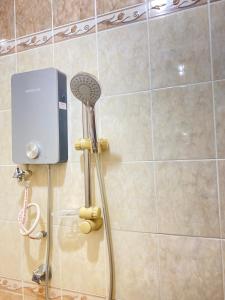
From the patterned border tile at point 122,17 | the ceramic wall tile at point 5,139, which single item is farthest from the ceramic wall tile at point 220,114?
the ceramic wall tile at point 5,139

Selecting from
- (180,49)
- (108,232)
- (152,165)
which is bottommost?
(108,232)

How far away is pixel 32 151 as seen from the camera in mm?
1107

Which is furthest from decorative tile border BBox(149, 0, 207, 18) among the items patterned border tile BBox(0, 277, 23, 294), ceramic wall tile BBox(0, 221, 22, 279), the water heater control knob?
patterned border tile BBox(0, 277, 23, 294)

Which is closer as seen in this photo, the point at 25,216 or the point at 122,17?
the point at 122,17

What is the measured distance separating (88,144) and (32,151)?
0.88 ft

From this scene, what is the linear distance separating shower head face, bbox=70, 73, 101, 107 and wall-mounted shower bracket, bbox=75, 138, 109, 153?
150mm

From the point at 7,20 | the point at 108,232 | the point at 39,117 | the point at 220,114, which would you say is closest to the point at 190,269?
the point at 108,232

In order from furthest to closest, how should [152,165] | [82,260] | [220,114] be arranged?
1. [82,260]
2. [152,165]
3. [220,114]

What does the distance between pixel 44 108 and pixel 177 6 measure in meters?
0.65

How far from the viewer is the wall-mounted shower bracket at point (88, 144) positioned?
3.33 feet

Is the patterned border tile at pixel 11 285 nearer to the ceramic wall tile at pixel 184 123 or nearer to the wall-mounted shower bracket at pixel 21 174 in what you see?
the wall-mounted shower bracket at pixel 21 174

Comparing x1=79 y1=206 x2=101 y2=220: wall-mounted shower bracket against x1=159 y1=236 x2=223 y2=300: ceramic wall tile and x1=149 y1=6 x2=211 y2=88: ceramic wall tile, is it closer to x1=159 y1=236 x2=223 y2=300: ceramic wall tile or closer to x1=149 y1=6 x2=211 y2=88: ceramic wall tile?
x1=159 y1=236 x2=223 y2=300: ceramic wall tile

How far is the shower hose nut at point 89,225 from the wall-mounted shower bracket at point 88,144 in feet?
0.91

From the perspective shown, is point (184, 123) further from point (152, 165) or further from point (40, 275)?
point (40, 275)
